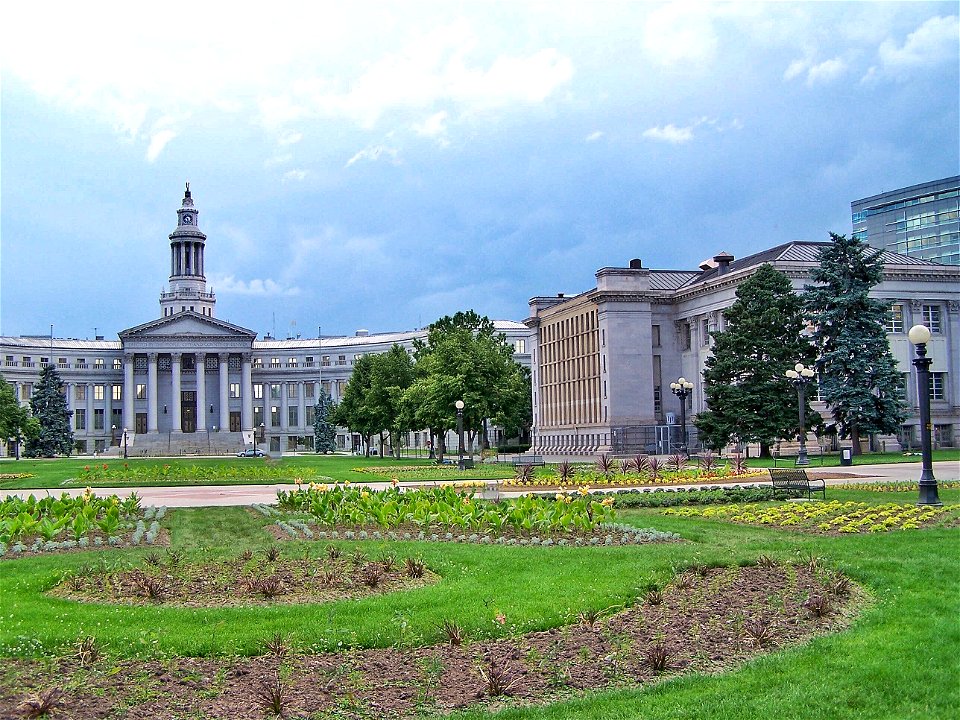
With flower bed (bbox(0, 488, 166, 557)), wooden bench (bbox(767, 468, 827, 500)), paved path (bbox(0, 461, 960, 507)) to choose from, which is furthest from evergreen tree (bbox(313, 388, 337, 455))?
flower bed (bbox(0, 488, 166, 557))

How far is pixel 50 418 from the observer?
110625mm

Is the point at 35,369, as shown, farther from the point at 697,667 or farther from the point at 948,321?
the point at 697,667

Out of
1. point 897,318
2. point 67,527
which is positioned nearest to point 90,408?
point 897,318

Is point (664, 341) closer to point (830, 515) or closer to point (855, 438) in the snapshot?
point (855, 438)

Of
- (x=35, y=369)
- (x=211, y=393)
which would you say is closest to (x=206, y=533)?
(x=211, y=393)

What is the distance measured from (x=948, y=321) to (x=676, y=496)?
184 feet

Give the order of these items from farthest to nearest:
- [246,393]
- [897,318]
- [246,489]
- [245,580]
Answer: [246,393]
[897,318]
[246,489]
[245,580]

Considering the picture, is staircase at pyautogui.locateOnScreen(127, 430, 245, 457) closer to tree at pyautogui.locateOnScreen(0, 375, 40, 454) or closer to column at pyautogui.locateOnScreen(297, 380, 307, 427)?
column at pyautogui.locateOnScreen(297, 380, 307, 427)

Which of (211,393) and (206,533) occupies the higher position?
(211,393)

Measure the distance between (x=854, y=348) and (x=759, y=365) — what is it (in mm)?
5624

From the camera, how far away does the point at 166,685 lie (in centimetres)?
920

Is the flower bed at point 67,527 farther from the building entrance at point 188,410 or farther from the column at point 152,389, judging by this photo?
the building entrance at point 188,410

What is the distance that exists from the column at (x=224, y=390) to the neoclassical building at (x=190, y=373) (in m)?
0.15

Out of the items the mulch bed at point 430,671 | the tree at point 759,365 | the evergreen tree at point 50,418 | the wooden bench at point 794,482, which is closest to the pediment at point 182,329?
the evergreen tree at point 50,418
